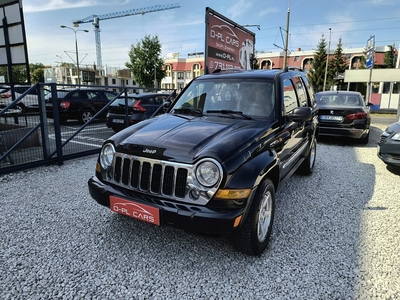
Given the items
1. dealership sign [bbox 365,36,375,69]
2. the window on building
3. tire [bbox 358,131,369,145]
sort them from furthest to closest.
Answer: the window on building
dealership sign [bbox 365,36,375,69]
tire [bbox 358,131,369,145]

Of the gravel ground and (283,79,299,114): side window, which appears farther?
(283,79,299,114): side window

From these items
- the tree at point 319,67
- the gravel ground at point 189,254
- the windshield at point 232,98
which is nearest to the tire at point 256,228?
the gravel ground at point 189,254

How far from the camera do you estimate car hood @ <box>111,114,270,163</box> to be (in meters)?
2.40

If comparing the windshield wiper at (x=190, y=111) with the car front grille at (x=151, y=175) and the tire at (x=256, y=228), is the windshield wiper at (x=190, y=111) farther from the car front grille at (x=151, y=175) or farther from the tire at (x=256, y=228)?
the tire at (x=256, y=228)

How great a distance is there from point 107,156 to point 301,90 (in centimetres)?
322

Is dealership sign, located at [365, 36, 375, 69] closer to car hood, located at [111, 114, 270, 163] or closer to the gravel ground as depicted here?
the gravel ground

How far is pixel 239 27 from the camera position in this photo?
9.34 metres

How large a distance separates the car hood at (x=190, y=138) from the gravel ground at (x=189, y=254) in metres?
1.02

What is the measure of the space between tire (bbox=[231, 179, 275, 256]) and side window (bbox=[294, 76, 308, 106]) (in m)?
2.08

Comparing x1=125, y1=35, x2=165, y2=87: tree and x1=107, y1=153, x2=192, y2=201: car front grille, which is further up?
x1=125, y1=35, x2=165, y2=87: tree

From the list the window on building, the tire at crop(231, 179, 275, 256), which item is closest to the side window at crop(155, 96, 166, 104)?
the tire at crop(231, 179, 275, 256)

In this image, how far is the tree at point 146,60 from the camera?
34.7m

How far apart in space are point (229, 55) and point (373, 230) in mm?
7071

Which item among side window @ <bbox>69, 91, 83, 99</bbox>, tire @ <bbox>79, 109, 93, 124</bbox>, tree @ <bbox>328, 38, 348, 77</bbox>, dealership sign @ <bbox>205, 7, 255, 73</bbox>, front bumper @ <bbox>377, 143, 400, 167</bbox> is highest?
tree @ <bbox>328, 38, 348, 77</bbox>
